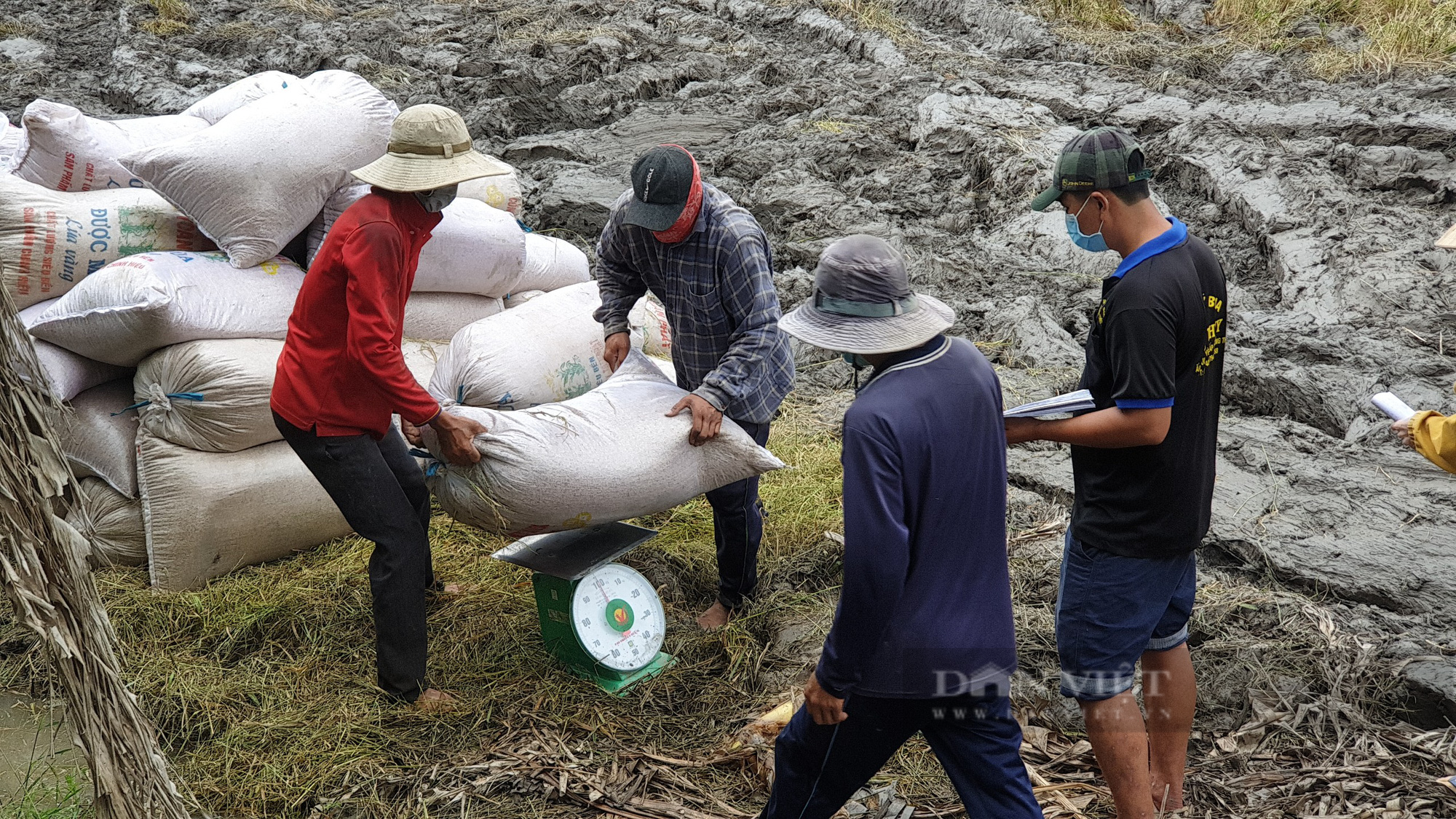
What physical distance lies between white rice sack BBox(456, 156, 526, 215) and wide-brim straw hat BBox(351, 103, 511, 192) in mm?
1569

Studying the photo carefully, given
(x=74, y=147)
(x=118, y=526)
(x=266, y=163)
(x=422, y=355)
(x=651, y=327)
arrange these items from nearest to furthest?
(x=266, y=163), (x=118, y=526), (x=74, y=147), (x=422, y=355), (x=651, y=327)

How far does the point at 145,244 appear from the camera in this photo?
3.82m

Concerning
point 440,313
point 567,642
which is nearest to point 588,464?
point 567,642

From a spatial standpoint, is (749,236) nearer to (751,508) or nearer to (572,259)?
(751,508)

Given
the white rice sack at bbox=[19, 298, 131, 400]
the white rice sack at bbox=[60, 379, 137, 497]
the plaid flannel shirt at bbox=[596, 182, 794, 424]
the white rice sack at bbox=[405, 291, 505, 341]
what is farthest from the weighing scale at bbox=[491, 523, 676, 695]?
the white rice sack at bbox=[19, 298, 131, 400]

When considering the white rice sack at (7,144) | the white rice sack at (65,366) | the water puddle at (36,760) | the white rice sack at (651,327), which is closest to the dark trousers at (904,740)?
the water puddle at (36,760)

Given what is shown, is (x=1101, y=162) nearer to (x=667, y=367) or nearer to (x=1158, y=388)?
(x=1158, y=388)

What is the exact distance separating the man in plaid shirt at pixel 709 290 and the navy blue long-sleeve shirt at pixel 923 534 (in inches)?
41.9

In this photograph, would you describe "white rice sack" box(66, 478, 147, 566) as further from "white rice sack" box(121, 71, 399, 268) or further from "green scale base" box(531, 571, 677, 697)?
"green scale base" box(531, 571, 677, 697)

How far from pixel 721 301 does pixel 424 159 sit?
3.11ft

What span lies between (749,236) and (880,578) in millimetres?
1461

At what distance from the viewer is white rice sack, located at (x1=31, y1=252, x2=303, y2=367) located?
347cm

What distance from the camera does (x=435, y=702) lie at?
10.3ft

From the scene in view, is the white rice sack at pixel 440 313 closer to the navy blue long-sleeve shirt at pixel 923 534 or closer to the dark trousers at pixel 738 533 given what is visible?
the dark trousers at pixel 738 533
